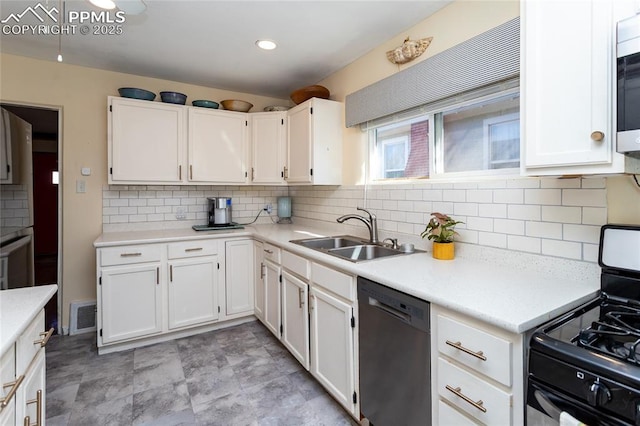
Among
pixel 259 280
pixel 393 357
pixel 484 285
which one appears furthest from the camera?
pixel 259 280

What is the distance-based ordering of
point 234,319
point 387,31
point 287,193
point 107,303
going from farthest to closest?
point 287,193, point 234,319, point 107,303, point 387,31

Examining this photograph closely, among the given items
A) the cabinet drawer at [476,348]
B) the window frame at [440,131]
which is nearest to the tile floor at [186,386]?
the cabinet drawer at [476,348]

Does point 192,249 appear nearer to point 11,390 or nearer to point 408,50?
point 11,390

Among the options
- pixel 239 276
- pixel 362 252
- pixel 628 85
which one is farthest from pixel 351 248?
pixel 628 85

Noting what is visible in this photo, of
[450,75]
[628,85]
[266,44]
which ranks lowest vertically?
[628,85]

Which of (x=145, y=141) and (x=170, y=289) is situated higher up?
(x=145, y=141)

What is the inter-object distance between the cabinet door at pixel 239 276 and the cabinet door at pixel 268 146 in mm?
717

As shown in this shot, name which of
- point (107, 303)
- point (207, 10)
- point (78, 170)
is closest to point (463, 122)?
point (207, 10)

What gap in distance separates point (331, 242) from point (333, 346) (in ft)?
3.00

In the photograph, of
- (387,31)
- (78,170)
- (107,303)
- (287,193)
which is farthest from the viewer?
(287,193)

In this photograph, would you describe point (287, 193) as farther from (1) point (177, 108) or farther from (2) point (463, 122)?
(2) point (463, 122)

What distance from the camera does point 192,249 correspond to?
277cm

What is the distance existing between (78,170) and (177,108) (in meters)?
A: 1.04

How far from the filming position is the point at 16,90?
8.67ft
